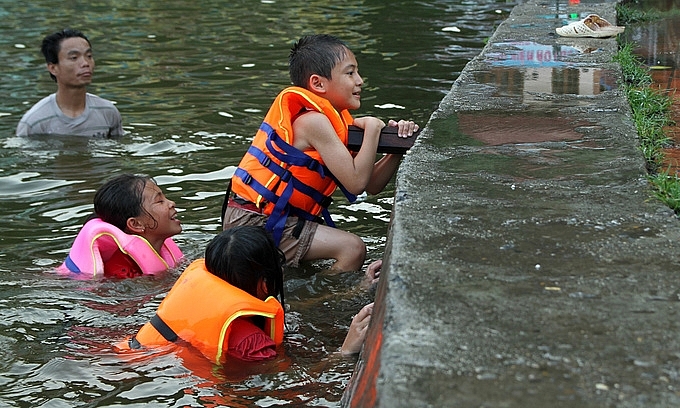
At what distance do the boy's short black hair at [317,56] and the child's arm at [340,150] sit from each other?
246mm

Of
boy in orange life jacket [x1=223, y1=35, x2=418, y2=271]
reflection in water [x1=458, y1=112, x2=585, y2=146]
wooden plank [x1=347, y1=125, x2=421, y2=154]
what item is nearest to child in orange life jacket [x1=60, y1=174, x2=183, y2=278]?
boy in orange life jacket [x1=223, y1=35, x2=418, y2=271]

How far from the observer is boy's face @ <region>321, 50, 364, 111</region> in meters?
4.61

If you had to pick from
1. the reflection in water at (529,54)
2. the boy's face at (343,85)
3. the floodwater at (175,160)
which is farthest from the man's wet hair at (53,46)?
the boy's face at (343,85)

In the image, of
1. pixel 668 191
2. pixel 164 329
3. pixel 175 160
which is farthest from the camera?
pixel 175 160

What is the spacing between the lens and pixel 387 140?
461 centimetres

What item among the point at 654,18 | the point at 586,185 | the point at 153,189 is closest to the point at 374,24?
the point at 654,18

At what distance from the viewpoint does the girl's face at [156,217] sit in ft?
16.0

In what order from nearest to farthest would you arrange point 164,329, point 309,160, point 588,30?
1. point 164,329
2. point 309,160
3. point 588,30

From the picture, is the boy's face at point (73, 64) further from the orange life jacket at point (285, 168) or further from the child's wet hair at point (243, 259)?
the child's wet hair at point (243, 259)

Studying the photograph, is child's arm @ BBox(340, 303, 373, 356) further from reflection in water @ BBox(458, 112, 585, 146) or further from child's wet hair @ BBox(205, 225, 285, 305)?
reflection in water @ BBox(458, 112, 585, 146)

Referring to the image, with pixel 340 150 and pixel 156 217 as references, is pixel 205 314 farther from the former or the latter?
pixel 156 217

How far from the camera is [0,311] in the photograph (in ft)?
14.6

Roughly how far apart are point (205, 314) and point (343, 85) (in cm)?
149

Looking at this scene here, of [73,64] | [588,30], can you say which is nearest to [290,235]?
[588,30]
